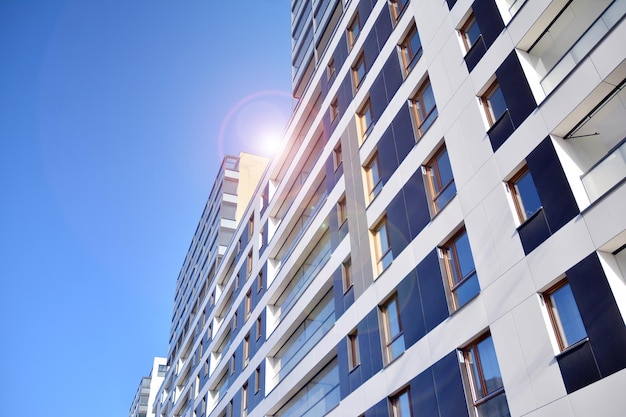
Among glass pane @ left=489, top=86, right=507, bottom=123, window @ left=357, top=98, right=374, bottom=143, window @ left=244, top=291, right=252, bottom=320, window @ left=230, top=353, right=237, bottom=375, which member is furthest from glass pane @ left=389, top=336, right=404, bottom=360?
window @ left=230, top=353, right=237, bottom=375

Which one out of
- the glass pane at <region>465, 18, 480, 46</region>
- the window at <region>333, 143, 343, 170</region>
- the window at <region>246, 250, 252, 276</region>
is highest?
the window at <region>246, 250, 252, 276</region>

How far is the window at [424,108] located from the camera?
739 inches

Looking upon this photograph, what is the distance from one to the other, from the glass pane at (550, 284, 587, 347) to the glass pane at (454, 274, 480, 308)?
2541 millimetres

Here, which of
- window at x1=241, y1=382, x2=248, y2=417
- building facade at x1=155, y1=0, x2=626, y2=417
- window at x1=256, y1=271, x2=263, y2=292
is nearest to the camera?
building facade at x1=155, y1=0, x2=626, y2=417

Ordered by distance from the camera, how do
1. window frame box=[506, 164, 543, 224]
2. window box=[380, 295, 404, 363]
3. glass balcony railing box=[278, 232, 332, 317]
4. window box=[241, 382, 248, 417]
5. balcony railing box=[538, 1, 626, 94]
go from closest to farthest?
balcony railing box=[538, 1, 626, 94] → window frame box=[506, 164, 543, 224] → window box=[380, 295, 404, 363] → glass balcony railing box=[278, 232, 332, 317] → window box=[241, 382, 248, 417]

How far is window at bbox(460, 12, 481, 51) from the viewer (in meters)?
17.8

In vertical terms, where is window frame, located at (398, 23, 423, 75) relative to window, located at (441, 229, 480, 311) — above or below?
above

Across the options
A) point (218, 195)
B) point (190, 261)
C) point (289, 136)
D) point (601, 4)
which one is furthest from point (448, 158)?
point (190, 261)

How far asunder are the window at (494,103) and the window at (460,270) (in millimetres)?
3211

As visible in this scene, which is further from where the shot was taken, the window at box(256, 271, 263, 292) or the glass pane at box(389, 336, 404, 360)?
the window at box(256, 271, 263, 292)

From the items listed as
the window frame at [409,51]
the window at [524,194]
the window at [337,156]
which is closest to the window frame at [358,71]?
the window at [337,156]

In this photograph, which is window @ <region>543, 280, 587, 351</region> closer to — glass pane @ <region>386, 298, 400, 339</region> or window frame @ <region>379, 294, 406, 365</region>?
window frame @ <region>379, 294, 406, 365</region>

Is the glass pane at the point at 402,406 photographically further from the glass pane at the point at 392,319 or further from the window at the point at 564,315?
the window at the point at 564,315

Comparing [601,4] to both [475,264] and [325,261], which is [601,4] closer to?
[475,264]
